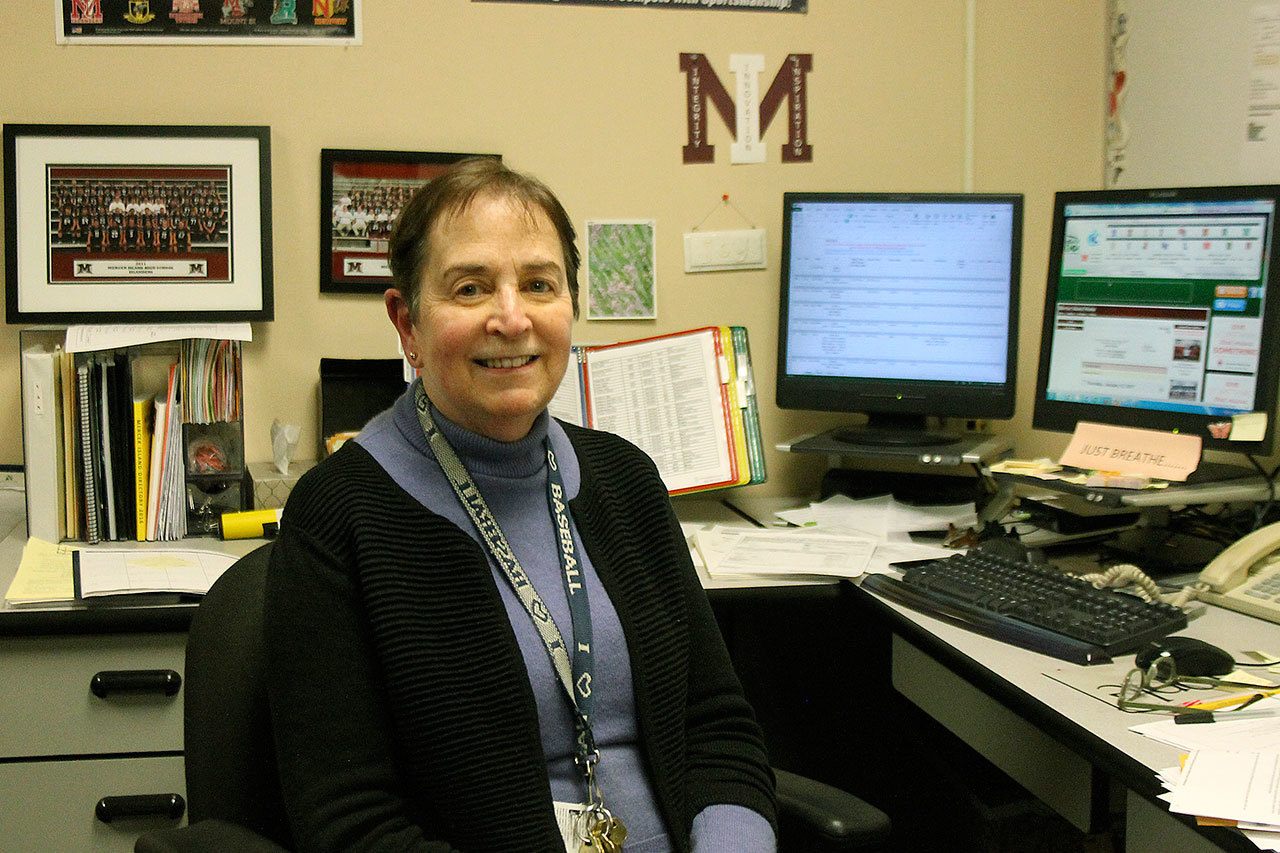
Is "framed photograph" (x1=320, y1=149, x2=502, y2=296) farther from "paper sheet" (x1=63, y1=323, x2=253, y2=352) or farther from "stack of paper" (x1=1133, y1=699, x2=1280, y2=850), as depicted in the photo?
"stack of paper" (x1=1133, y1=699, x2=1280, y2=850)

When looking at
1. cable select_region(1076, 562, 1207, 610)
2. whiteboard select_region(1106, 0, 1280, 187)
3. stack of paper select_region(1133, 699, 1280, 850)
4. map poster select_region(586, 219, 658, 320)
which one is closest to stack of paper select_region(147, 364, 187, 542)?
map poster select_region(586, 219, 658, 320)

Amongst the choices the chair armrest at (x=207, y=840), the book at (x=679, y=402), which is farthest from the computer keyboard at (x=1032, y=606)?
the chair armrest at (x=207, y=840)

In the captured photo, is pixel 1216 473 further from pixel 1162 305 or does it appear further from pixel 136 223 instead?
pixel 136 223

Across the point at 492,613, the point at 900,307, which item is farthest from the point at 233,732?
the point at 900,307

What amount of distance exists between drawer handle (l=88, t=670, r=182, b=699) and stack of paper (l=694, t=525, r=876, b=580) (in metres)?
0.82

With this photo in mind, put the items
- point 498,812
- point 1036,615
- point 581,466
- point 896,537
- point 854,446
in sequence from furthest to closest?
point 854,446
point 896,537
point 1036,615
point 581,466
point 498,812

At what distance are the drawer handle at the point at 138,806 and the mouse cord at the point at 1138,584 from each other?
4.45ft

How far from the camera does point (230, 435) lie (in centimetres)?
219

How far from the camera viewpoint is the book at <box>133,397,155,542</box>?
2.09 m

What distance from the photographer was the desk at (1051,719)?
1.20 m

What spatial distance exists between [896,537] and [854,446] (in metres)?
0.21

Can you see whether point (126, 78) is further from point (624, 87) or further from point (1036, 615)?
point (1036, 615)

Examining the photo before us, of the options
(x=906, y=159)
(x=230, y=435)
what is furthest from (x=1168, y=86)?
(x=230, y=435)

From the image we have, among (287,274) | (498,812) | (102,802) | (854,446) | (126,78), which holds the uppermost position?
(126,78)
